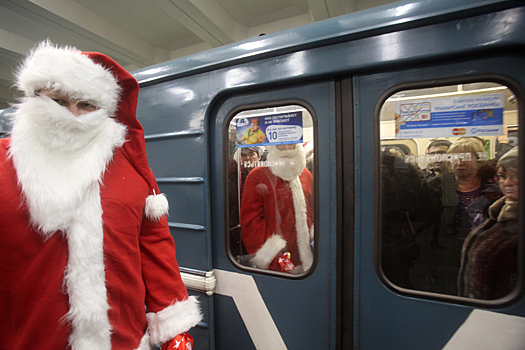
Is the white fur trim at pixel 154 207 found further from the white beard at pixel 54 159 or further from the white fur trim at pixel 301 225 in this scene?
the white fur trim at pixel 301 225

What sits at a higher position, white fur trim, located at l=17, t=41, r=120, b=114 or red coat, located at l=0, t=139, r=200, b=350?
white fur trim, located at l=17, t=41, r=120, b=114

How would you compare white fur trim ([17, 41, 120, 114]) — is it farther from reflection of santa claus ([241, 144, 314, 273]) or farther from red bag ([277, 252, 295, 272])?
red bag ([277, 252, 295, 272])

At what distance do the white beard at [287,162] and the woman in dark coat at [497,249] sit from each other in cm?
96

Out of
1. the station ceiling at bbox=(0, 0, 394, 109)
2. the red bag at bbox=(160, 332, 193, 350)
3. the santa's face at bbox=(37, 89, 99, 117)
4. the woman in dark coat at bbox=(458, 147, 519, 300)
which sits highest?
the station ceiling at bbox=(0, 0, 394, 109)

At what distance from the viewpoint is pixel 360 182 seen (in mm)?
1388

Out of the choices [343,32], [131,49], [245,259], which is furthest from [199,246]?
[131,49]

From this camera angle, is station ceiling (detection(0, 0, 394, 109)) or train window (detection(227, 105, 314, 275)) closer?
train window (detection(227, 105, 314, 275))

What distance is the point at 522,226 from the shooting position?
1.14m

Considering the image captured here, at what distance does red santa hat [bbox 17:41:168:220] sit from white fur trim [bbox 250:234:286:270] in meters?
0.79

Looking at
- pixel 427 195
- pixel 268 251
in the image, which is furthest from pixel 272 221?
pixel 427 195

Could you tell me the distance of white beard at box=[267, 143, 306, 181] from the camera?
Result: 61.2 inches

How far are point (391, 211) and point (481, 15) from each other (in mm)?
1027

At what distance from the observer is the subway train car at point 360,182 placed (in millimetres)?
1177

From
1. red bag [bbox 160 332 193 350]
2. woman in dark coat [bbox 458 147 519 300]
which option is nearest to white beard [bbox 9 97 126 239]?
red bag [bbox 160 332 193 350]
